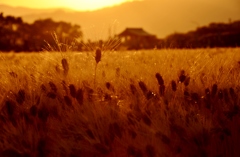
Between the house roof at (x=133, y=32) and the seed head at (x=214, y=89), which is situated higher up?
the house roof at (x=133, y=32)

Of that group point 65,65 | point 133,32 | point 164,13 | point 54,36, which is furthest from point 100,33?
point 164,13

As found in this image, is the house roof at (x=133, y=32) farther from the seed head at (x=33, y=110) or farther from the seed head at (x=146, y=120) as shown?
the seed head at (x=146, y=120)

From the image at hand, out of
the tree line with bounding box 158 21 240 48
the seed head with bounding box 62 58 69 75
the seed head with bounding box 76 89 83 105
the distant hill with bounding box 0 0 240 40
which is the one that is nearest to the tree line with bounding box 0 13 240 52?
the tree line with bounding box 158 21 240 48

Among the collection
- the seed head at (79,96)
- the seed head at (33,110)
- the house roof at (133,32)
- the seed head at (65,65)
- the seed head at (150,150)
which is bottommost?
the seed head at (150,150)

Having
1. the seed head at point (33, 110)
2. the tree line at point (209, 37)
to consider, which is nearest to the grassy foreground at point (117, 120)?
the seed head at point (33, 110)

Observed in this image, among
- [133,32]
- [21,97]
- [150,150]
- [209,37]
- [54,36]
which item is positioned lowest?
[150,150]

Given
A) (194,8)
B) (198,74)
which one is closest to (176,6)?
(194,8)

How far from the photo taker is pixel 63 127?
2146 millimetres

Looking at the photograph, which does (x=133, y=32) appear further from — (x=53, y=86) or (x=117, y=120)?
(x=117, y=120)

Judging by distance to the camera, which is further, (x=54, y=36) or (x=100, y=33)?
(x=54, y=36)

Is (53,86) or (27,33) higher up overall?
(27,33)

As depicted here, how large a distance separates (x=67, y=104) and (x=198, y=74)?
125cm

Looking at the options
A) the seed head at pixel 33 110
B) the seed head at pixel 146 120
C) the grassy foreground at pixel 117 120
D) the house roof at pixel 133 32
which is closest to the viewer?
the grassy foreground at pixel 117 120

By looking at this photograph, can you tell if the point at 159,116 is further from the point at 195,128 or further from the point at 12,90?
the point at 12,90
